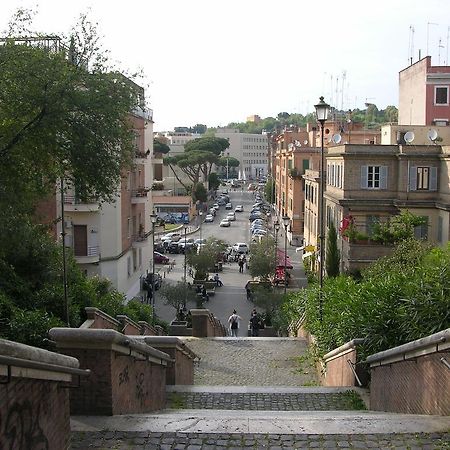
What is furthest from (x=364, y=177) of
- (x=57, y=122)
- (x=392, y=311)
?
(x=57, y=122)

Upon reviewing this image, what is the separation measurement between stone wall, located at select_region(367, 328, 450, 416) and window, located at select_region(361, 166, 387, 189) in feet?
82.5

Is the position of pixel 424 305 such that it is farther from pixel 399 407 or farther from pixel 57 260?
A: pixel 57 260

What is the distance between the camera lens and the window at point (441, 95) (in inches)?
1927

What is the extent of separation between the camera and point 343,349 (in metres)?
13.7

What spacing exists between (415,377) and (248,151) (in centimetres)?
17476

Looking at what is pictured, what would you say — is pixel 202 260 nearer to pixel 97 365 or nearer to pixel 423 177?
pixel 423 177

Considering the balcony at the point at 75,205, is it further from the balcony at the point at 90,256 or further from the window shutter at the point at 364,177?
the window shutter at the point at 364,177

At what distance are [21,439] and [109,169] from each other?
8573 millimetres

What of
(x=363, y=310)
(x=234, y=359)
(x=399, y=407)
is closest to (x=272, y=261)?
(x=234, y=359)

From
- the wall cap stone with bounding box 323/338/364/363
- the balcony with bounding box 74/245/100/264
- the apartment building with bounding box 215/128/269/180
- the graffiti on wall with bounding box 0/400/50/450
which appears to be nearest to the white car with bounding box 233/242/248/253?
the balcony with bounding box 74/245/100/264

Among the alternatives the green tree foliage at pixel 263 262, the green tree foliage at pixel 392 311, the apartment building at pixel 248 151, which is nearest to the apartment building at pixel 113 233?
the green tree foliage at pixel 263 262

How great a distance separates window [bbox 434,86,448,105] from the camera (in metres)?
48.9

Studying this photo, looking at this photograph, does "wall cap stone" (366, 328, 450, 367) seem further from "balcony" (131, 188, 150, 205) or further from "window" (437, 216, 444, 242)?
"balcony" (131, 188, 150, 205)

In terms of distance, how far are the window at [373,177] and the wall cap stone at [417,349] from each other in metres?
25.2
